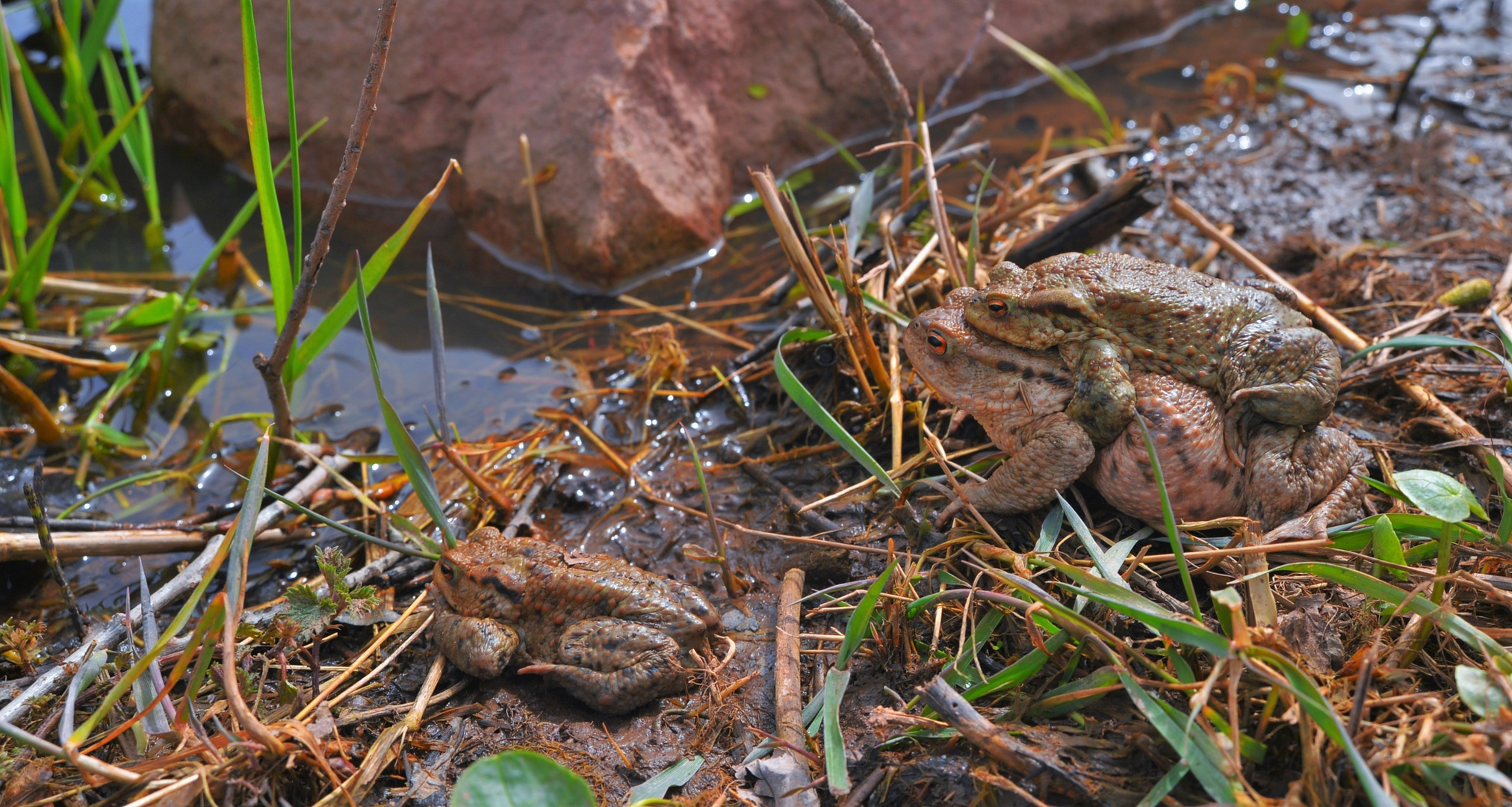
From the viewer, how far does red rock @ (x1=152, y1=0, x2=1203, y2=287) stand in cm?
480

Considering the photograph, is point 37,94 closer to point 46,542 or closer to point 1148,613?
point 46,542

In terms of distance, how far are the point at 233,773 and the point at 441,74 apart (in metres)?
4.17

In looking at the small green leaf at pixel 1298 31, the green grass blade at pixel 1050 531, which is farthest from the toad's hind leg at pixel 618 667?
the small green leaf at pixel 1298 31

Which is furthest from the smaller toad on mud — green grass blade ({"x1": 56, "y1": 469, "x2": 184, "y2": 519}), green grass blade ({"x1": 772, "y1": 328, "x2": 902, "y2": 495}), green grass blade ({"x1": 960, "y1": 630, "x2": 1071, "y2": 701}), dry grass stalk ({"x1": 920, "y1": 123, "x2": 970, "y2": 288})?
dry grass stalk ({"x1": 920, "y1": 123, "x2": 970, "y2": 288})

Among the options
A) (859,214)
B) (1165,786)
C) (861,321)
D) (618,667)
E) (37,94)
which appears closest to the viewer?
(1165,786)

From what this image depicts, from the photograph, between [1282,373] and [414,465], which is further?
[414,465]

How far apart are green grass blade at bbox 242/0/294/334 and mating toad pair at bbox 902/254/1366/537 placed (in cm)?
223

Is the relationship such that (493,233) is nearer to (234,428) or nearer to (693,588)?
(234,428)

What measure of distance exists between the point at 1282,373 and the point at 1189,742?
1.24m

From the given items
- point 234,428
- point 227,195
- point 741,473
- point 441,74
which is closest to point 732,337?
point 741,473

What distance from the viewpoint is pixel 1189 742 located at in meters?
1.92

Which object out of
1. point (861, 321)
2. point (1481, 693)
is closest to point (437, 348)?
point (861, 321)

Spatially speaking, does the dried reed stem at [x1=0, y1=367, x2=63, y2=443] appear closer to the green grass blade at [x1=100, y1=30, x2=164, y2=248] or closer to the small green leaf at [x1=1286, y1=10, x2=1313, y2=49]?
the green grass blade at [x1=100, y1=30, x2=164, y2=248]

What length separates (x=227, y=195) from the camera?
215 inches
